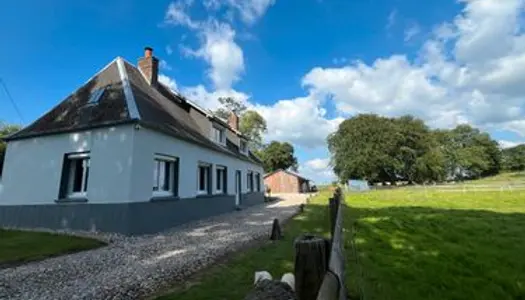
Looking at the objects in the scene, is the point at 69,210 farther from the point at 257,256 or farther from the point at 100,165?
the point at 257,256

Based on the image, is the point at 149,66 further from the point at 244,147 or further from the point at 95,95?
the point at 244,147

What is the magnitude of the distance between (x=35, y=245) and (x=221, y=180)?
36.3ft

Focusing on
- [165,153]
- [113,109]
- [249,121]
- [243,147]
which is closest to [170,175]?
[165,153]

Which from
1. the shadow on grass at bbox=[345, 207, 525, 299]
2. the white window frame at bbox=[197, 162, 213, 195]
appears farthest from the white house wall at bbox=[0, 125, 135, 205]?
the shadow on grass at bbox=[345, 207, 525, 299]

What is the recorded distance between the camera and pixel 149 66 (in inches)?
677

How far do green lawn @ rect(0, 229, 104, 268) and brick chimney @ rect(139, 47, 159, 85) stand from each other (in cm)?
961

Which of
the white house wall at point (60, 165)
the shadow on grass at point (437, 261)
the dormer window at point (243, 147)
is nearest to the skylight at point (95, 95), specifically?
the white house wall at point (60, 165)

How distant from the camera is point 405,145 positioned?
56.0 meters

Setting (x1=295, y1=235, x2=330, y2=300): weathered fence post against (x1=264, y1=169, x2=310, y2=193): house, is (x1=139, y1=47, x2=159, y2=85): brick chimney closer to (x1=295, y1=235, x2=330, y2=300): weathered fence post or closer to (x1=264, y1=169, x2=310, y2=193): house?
(x1=295, y1=235, x2=330, y2=300): weathered fence post

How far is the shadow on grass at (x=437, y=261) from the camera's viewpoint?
4.04 m

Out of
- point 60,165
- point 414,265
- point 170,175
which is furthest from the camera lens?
point 170,175

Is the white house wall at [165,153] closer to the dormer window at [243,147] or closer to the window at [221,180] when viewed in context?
the window at [221,180]

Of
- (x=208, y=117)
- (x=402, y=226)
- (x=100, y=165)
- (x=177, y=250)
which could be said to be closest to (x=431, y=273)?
(x=402, y=226)

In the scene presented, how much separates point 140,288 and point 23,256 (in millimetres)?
4395
